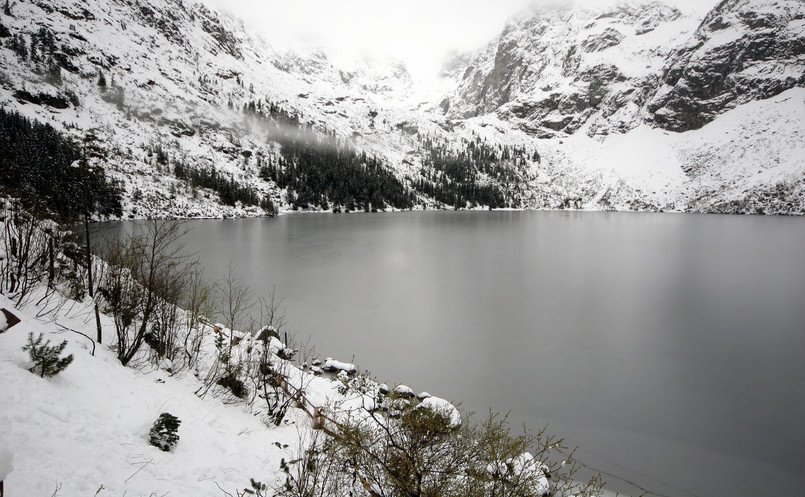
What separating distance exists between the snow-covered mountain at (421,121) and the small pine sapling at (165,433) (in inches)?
3186

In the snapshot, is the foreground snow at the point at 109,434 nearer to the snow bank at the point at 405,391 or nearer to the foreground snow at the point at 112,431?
the foreground snow at the point at 112,431

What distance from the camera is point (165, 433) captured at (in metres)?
4.55

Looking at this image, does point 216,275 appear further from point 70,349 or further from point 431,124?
point 431,124

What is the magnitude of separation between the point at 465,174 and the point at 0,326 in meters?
163

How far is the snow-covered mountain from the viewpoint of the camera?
93000 millimetres

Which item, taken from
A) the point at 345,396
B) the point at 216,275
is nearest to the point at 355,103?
the point at 216,275

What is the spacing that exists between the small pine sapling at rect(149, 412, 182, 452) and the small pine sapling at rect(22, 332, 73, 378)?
139cm

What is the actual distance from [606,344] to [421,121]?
196 meters

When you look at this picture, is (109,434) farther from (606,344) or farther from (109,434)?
(606,344)

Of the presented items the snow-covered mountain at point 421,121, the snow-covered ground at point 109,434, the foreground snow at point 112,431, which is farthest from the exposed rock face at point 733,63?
the snow-covered ground at point 109,434

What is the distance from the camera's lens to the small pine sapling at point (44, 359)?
424cm

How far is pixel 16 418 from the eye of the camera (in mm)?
3461

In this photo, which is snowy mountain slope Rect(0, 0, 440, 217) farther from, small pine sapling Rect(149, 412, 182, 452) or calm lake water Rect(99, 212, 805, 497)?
small pine sapling Rect(149, 412, 182, 452)

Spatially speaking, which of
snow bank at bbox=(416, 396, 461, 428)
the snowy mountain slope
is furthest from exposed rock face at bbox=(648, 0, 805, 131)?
snow bank at bbox=(416, 396, 461, 428)
